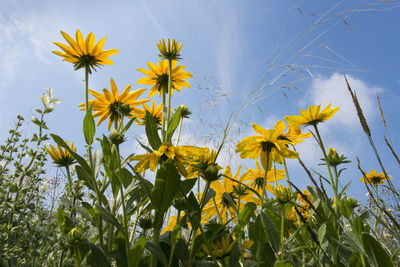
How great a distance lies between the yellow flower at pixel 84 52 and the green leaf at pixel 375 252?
3.25 ft

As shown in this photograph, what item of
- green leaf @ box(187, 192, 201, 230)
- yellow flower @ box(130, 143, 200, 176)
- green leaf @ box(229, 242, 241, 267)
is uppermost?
yellow flower @ box(130, 143, 200, 176)

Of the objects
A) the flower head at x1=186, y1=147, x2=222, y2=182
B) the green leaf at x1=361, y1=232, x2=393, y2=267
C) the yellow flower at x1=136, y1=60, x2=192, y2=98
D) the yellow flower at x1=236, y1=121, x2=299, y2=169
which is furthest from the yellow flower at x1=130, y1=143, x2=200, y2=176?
the green leaf at x1=361, y1=232, x2=393, y2=267

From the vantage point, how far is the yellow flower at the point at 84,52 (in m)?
1.06

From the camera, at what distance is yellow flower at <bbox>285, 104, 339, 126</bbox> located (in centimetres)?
120

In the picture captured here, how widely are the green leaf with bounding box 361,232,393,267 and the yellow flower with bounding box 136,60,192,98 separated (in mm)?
832

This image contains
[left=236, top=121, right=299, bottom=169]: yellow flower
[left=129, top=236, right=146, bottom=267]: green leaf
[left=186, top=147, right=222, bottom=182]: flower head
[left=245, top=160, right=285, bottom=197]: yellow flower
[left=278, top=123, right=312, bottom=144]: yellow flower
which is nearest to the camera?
[left=129, top=236, right=146, bottom=267]: green leaf

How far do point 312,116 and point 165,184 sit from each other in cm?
70

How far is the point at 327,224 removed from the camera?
0.95m

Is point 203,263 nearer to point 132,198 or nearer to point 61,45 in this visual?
point 132,198

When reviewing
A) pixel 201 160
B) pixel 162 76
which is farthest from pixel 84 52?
pixel 201 160

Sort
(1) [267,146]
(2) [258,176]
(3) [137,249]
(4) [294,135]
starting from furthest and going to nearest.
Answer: (2) [258,176] → (4) [294,135] → (1) [267,146] → (3) [137,249]

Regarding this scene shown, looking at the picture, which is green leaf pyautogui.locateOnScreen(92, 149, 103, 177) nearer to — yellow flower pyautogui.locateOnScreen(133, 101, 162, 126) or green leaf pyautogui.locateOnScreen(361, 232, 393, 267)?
yellow flower pyautogui.locateOnScreen(133, 101, 162, 126)

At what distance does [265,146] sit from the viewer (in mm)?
1052

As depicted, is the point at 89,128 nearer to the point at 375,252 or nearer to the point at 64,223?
the point at 64,223
